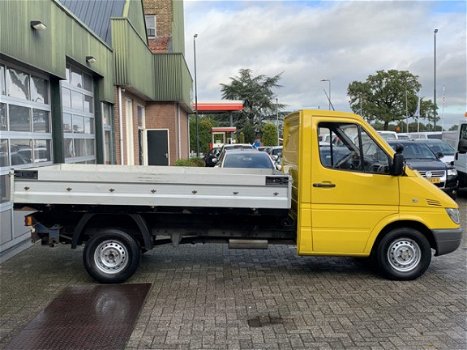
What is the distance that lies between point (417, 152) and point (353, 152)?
379 inches

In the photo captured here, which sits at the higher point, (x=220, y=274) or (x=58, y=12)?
(x=58, y=12)

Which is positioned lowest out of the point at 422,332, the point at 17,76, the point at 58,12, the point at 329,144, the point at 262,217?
the point at 422,332

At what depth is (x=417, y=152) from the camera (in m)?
15.0

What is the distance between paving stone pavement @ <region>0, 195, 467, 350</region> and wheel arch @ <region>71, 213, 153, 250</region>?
22.0 inches

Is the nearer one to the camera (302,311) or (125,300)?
(302,311)

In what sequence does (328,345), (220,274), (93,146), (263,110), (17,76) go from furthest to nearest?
(263,110) < (93,146) < (17,76) < (220,274) < (328,345)

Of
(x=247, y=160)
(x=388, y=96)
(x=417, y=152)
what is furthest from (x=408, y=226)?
(x=388, y=96)

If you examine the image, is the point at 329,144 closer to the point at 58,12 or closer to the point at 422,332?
the point at 422,332

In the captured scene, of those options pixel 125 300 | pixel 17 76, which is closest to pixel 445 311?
pixel 125 300

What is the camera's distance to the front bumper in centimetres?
629

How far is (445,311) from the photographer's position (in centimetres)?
531

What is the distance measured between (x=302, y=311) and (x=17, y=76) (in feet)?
20.8

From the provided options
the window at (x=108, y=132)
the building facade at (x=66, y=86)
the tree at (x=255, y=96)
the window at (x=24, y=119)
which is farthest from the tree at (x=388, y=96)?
the window at (x=24, y=119)

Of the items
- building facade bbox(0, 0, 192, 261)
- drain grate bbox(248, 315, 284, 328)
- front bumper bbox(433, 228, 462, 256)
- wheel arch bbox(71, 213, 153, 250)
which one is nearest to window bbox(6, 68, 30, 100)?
building facade bbox(0, 0, 192, 261)
